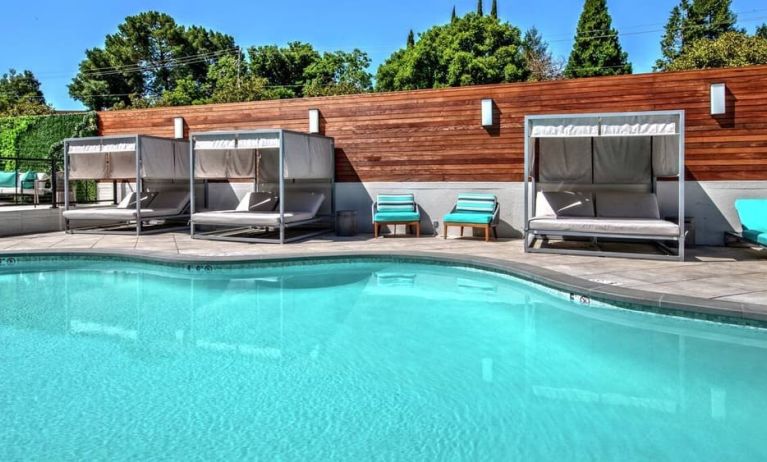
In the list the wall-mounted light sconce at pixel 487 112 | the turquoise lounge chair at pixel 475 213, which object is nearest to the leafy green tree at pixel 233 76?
the wall-mounted light sconce at pixel 487 112

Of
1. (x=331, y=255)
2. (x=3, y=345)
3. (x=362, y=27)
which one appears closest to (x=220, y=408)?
(x=3, y=345)

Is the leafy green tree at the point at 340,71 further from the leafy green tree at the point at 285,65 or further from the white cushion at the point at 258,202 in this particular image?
the white cushion at the point at 258,202

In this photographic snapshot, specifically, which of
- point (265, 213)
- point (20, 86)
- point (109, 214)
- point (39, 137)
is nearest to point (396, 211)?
point (265, 213)

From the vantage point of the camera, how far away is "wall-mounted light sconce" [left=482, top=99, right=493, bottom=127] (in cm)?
915

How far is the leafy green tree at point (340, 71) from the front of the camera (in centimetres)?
3388

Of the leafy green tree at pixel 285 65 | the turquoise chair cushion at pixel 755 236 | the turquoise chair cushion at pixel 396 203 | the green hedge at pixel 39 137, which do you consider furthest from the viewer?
the leafy green tree at pixel 285 65

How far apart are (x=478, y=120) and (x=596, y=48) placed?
2448 centimetres

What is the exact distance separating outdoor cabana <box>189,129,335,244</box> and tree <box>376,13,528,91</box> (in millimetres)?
Answer: 18867

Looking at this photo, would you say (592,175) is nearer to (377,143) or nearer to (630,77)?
(630,77)

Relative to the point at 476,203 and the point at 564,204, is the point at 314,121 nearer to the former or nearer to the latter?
the point at 476,203

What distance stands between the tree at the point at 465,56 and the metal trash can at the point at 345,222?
19730 mm

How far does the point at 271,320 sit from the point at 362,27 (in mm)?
29507

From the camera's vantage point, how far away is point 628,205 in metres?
8.06

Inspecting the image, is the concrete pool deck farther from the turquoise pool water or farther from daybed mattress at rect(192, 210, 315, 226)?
daybed mattress at rect(192, 210, 315, 226)
